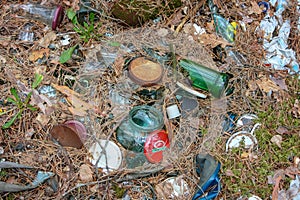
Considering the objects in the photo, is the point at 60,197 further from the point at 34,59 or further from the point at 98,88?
the point at 34,59

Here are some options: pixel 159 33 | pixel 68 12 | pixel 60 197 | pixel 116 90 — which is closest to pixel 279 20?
pixel 159 33

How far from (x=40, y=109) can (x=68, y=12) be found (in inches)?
34.3

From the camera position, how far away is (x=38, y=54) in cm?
324

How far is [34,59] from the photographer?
322cm

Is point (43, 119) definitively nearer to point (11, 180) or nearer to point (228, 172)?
point (11, 180)

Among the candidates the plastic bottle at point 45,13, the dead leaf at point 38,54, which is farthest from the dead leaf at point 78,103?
the plastic bottle at point 45,13

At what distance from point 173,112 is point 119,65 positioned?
0.55 meters

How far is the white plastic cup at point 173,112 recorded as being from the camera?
3018mm

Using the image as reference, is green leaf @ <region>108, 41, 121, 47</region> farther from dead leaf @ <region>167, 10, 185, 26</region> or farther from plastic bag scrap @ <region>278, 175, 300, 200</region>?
plastic bag scrap @ <region>278, 175, 300, 200</region>

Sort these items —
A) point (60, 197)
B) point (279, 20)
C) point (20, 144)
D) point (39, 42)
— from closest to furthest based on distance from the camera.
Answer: point (60, 197) < point (20, 144) < point (39, 42) < point (279, 20)

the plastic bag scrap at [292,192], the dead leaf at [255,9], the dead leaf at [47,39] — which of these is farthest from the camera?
the dead leaf at [255,9]

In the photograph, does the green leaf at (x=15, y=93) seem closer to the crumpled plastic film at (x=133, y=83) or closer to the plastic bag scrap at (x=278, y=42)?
the crumpled plastic film at (x=133, y=83)

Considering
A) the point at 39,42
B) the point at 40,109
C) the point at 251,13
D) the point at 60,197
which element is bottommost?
the point at 60,197

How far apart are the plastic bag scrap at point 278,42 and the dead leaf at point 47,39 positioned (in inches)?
64.0
